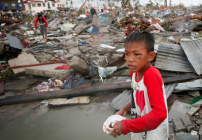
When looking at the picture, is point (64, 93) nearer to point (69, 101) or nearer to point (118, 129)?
point (69, 101)

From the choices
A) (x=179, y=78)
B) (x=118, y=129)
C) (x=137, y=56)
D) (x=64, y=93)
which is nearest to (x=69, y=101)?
(x=64, y=93)

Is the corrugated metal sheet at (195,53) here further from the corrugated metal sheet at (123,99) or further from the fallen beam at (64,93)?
the corrugated metal sheet at (123,99)

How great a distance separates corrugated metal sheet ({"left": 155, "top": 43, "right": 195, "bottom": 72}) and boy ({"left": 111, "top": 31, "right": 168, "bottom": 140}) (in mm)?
3265

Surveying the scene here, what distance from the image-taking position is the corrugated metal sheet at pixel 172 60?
13.4ft

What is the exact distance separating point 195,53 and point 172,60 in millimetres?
638

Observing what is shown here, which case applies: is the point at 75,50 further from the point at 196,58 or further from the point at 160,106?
the point at 160,106

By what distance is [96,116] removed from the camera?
9.52ft

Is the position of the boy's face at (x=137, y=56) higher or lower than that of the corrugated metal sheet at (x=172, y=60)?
higher

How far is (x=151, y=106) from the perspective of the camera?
102 centimetres

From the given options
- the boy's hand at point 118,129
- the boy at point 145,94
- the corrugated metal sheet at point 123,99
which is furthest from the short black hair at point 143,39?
the corrugated metal sheet at point 123,99

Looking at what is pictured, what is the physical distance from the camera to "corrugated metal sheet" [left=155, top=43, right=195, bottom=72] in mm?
4091

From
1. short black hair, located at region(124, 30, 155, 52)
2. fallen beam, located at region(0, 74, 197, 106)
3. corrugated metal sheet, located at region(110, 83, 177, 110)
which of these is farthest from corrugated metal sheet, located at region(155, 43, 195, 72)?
short black hair, located at region(124, 30, 155, 52)

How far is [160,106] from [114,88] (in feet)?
8.60

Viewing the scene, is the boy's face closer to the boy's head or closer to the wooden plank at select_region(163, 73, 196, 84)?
the boy's head
